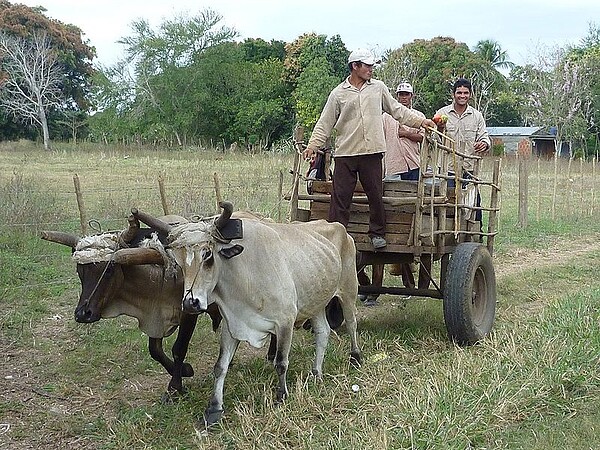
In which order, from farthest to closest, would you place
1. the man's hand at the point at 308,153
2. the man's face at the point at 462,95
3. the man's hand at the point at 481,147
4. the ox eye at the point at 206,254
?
the man's face at the point at 462,95 < the man's hand at the point at 481,147 < the man's hand at the point at 308,153 < the ox eye at the point at 206,254

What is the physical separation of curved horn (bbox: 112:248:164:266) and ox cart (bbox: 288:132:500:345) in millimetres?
1965

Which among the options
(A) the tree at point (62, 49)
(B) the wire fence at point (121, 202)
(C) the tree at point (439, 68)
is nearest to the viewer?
(B) the wire fence at point (121, 202)

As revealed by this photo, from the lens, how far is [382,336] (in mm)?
6910

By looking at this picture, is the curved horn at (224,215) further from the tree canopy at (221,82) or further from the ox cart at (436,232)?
the tree canopy at (221,82)

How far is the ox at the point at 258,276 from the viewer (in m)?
4.84

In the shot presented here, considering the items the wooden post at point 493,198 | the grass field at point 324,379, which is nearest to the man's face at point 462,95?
the wooden post at point 493,198

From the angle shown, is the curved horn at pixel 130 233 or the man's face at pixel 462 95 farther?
the man's face at pixel 462 95

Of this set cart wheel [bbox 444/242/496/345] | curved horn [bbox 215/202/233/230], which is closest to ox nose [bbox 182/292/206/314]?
curved horn [bbox 215/202/233/230]

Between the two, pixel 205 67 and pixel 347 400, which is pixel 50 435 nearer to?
pixel 347 400

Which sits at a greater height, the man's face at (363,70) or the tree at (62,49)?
the tree at (62,49)

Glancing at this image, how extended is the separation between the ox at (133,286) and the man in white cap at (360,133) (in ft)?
5.00

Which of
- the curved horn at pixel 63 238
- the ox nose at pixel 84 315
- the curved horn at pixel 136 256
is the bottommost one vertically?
the ox nose at pixel 84 315

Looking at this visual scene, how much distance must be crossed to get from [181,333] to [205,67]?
28406mm

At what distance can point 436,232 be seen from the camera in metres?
6.43
